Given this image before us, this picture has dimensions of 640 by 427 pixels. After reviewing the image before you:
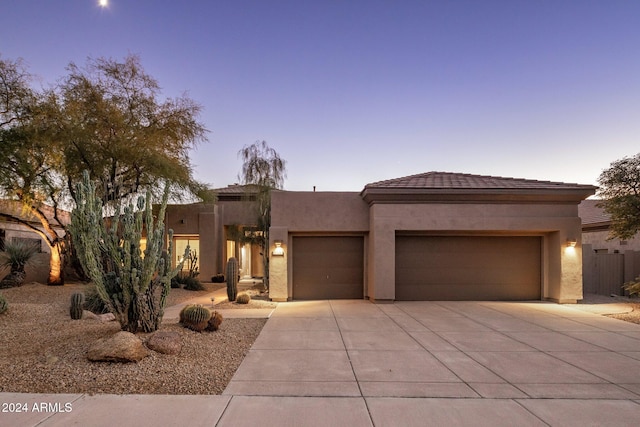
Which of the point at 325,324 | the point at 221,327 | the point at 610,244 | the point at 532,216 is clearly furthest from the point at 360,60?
the point at 610,244

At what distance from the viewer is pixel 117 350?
17.5ft

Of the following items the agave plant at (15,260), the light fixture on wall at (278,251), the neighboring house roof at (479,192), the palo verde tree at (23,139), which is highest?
the palo verde tree at (23,139)

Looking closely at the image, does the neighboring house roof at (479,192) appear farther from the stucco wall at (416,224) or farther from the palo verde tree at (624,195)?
the palo verde tree at (624,195)

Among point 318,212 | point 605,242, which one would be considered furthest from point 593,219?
point 318,212

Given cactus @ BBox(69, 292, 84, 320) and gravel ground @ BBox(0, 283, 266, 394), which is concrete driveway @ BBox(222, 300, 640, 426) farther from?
cactus @ BBox(69, 292, 84, 320)

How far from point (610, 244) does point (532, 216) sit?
891 cm

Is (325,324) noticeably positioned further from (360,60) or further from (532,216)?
(360,60)

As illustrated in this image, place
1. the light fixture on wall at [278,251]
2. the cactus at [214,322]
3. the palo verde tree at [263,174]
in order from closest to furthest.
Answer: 1. the cactus at [214,322]
2. the light fixture on wall at [278,251]
3. the palo verde tree at [263,174]

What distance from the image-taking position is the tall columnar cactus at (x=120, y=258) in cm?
619

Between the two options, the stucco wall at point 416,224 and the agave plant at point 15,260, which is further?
the agave plant at point 15,260

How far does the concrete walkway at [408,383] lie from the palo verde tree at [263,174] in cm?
657

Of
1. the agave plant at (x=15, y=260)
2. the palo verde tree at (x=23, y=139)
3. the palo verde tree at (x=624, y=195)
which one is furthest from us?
the agave plant at (x=15, y=260)

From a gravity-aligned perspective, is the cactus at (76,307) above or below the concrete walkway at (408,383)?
above

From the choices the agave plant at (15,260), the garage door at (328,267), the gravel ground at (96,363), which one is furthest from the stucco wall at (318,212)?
the agave plant at (15,260)
